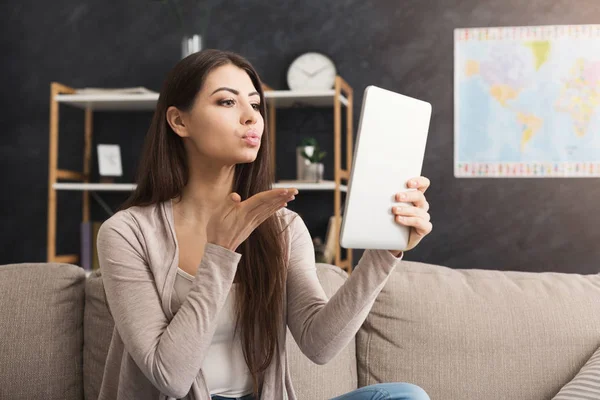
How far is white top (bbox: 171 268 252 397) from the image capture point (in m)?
1.47

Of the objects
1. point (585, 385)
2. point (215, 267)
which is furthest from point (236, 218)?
point (585, 385)

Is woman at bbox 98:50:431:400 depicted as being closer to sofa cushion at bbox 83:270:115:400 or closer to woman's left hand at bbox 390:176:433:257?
woman's left hand at bbox 390:176:433:257

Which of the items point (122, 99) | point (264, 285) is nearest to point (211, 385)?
point (264, 285)

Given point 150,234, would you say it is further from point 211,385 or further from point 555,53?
point 555,53

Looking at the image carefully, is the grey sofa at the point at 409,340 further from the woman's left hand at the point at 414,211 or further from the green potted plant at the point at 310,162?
the green potted plant at the point at 310,162

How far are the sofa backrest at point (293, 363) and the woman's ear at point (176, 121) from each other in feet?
1.91

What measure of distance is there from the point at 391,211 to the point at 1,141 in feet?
9.87

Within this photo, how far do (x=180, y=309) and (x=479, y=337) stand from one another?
86cm

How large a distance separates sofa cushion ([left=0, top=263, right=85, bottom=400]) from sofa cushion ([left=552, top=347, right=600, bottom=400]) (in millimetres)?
1231

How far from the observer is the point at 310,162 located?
3.24 meters

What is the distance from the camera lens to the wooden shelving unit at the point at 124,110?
10.2ft

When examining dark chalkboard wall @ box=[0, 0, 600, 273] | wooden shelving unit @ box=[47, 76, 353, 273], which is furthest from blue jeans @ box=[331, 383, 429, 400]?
dark chalkboard wall @ box=[0, 0, 600, 273]

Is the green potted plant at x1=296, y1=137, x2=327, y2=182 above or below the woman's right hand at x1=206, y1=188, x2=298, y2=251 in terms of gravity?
above

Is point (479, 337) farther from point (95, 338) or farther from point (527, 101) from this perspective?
point (527, 101)
